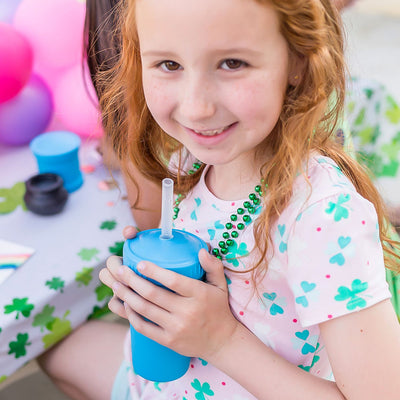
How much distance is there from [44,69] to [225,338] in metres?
1.12

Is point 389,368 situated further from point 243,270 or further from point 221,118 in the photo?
point 221,118

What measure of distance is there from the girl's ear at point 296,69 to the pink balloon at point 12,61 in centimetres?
91

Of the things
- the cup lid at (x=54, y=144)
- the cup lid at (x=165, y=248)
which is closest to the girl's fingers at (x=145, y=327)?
the cup lid at (x=165, y=248)

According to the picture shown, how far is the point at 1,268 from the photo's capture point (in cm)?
108

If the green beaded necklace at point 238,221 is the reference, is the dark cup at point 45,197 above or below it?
below

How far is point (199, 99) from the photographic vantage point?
64cm

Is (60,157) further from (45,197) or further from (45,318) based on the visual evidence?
(45,318)

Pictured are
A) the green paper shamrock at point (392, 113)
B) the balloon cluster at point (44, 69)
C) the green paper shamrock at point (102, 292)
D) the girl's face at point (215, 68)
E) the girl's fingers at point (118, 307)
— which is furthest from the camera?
the green paper shamrock at point (392, 113)

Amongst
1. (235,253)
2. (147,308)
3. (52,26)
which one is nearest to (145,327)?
(147,308)

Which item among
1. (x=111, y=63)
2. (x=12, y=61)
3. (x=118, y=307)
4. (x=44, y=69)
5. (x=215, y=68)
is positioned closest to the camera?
(x=215, y=68)

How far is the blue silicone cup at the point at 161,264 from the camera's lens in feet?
2.34

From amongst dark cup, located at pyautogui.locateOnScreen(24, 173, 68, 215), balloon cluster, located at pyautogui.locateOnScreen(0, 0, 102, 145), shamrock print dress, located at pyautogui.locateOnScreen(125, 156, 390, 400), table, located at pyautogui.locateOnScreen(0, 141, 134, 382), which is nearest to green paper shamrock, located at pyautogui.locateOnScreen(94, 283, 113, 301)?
table, located at pyautogui.locateOnScreen(0, 141, 134, 382)

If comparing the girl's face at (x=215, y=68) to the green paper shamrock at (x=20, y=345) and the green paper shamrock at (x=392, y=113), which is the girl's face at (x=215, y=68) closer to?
the green paper shamrock at (x=20, y=345)

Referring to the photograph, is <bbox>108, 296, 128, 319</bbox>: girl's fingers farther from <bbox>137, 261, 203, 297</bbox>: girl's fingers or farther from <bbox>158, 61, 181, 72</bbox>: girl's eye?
<bbox>158, 61, 181, 72</bbox>: girl's eye
